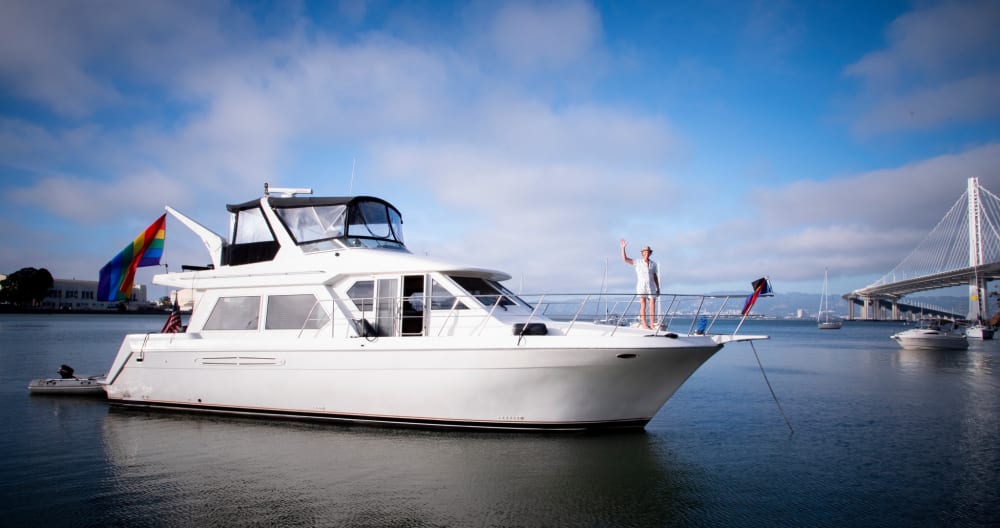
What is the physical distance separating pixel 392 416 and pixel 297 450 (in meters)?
1.50

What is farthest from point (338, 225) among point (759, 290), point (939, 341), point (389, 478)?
point (939, 341)

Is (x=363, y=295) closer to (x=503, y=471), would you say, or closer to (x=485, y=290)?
(x=485, y=290)

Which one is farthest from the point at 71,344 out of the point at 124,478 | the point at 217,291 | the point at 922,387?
the point at 922,387

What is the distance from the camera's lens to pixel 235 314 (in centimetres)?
1026

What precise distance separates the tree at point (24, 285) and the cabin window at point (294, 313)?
322 ft

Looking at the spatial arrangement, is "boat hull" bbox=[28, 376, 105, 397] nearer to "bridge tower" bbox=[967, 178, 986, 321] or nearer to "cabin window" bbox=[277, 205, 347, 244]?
"cabin window" bbox=[277, 205, 347, 244]

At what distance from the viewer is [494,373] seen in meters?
8.09

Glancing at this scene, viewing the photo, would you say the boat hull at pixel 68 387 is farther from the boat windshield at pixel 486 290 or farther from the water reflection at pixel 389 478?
the boat windshield at pixel 486 290

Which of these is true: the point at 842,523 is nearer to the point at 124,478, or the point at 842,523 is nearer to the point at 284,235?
the point at 124,478

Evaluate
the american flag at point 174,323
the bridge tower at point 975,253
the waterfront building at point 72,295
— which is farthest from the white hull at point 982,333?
the waterfront building at point 72,295

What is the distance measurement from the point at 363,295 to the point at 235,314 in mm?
2842

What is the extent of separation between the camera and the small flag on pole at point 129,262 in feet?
37.1

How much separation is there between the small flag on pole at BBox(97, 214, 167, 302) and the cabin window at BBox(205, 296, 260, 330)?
7.98ft

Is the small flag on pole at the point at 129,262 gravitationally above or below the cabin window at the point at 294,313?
above
